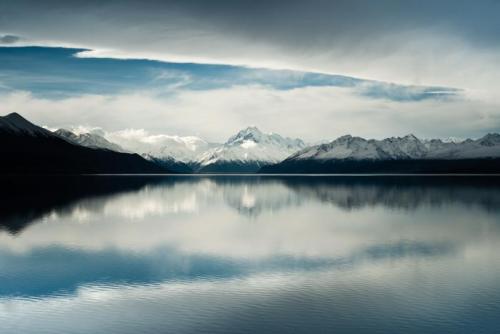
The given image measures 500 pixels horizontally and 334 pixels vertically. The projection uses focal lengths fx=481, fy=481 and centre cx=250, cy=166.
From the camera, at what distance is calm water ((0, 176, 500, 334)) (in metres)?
25.5

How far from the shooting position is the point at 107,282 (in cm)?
3409

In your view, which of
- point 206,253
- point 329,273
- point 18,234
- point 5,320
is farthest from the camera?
point 18,234

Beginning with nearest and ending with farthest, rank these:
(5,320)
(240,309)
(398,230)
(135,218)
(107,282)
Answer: (5,320)
(240,309)
(107,282)
(398,230)
(135,218)

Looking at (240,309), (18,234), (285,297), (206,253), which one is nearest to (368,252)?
(206,253)

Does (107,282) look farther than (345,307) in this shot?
Yes

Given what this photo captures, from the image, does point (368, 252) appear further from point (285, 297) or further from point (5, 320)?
point (5, 320)

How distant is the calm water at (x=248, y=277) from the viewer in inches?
1006

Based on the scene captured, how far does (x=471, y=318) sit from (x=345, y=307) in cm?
670

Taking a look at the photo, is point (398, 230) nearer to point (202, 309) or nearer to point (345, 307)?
point (345, 307)

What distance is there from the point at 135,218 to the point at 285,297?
5047 centimetres


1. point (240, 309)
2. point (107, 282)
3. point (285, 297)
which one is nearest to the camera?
point (240, 309)

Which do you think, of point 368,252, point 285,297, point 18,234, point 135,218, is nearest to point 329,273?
point 285,297

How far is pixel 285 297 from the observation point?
30000mm

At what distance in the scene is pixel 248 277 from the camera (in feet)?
116
